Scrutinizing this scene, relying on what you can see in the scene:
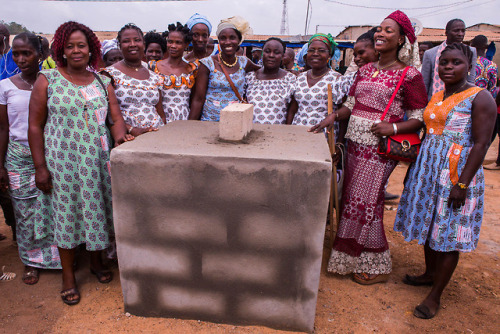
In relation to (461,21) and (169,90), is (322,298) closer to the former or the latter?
(169,90)

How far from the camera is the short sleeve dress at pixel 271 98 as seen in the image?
3312mm

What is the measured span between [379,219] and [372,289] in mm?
611

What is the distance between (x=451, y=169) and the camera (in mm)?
2387

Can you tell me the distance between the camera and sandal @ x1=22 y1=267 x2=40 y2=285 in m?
2.88

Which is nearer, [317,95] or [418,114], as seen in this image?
[418,114]

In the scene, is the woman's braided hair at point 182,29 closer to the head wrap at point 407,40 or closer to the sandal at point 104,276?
the head wrap at point 407,40

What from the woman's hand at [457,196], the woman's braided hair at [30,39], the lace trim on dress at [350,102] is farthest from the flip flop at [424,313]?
the woman's braided hair at [30,39]

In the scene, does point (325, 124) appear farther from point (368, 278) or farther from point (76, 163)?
point (76, 163)

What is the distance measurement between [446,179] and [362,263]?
1000 millimetres

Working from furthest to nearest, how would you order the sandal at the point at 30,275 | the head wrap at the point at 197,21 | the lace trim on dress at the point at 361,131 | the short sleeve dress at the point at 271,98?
the head wrap at the point at 197,21 < the short sleeve dress at the point at 271,98 < the sandal at the point at 30,275 < the lace trim on dress at the point at 361,131

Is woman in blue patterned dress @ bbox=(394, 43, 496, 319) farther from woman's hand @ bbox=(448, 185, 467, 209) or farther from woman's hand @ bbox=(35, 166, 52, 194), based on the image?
woman's hand @ bbox=(35, 166, 52, 194)

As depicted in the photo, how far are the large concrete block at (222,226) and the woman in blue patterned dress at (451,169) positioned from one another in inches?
32.6

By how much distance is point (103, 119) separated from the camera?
2535 millimetres

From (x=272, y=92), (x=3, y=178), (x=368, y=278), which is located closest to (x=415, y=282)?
(x=368, y=278)
